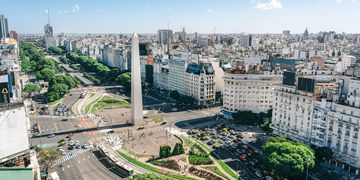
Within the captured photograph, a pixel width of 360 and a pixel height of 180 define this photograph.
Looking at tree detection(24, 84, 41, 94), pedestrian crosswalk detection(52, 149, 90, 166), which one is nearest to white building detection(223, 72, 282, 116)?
pedestrian crosswalk detection(52, 149, 90, 166)

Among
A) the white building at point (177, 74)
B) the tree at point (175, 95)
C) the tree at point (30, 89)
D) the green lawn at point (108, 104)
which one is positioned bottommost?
the green lawn at point (108, 104)

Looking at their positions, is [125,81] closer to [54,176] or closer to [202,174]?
[54,176]

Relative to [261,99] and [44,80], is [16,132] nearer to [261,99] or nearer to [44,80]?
[261,99]

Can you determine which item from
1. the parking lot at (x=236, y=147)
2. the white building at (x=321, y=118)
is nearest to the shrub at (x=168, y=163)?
the parking lot at (x=236, y=147)

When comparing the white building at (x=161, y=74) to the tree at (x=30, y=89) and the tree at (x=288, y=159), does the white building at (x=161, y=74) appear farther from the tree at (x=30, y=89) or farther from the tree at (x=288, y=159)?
the tree at (x=288, y=159)

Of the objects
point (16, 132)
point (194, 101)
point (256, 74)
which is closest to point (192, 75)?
point (194, 101)

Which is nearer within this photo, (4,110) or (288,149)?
(4,110)

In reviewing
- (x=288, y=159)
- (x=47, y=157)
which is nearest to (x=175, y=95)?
(x=47, y=157)
